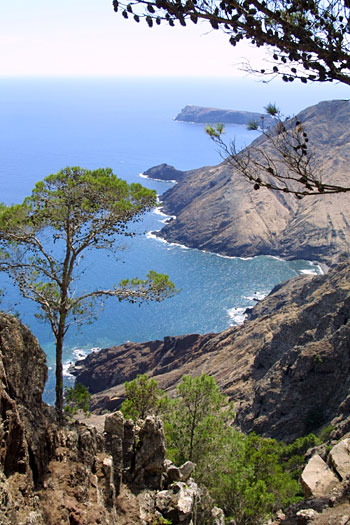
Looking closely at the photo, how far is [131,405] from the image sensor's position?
21.2 meters

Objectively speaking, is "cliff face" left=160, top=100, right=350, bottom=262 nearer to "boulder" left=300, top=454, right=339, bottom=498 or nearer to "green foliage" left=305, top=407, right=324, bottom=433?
"green foliage" left=305, top=407, right=324, bottom=433

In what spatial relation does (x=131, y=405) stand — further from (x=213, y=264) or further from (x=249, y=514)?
(x=213, y=264)

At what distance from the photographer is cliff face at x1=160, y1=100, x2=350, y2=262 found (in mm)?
143125

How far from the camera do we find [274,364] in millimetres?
53594

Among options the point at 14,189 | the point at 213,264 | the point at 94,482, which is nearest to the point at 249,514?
the point at 94,482

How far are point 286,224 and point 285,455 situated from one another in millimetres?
124417

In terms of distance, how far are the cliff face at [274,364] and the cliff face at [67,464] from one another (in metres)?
20.2

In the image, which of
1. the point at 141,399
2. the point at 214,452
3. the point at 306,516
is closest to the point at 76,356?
the point at 141,399

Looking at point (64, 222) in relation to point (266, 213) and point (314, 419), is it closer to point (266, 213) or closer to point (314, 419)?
point (314, 419)

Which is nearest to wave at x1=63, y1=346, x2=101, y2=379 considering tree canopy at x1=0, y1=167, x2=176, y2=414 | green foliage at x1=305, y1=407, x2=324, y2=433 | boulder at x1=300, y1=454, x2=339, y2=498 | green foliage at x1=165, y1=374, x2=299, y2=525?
green foliage at x1=305, y1=407, x2=324, y2=433


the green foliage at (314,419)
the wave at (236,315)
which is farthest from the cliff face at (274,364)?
the wave at (236,315)

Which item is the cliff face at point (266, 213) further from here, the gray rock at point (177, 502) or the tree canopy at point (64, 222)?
the gray rock at point (177, 502)

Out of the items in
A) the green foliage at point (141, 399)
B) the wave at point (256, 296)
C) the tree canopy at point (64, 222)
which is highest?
the wave at point (256, 296)

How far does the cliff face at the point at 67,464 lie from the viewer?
11.2 m
